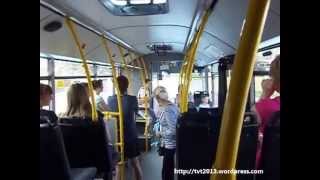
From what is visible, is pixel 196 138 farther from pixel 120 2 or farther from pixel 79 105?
pixel 120 2

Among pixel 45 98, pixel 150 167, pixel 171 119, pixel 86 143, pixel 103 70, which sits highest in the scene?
pixel 103 70

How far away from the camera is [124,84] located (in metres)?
1.88

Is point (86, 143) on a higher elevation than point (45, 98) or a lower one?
lower

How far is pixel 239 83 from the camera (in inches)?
25.4

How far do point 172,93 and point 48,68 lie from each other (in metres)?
0.66

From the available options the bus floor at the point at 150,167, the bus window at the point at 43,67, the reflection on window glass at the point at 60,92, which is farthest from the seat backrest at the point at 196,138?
the bus window at the point at 43,67

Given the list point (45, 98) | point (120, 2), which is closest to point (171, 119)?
point (120, 2)

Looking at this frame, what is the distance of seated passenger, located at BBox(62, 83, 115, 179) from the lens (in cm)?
131

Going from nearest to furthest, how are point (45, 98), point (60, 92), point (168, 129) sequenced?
point (45, 98) < point (60, 92) < point (168, 129)

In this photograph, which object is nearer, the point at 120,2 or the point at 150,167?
the point at 120,2

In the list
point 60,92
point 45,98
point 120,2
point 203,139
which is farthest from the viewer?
point 203,139

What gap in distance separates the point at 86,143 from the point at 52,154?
0.58m
